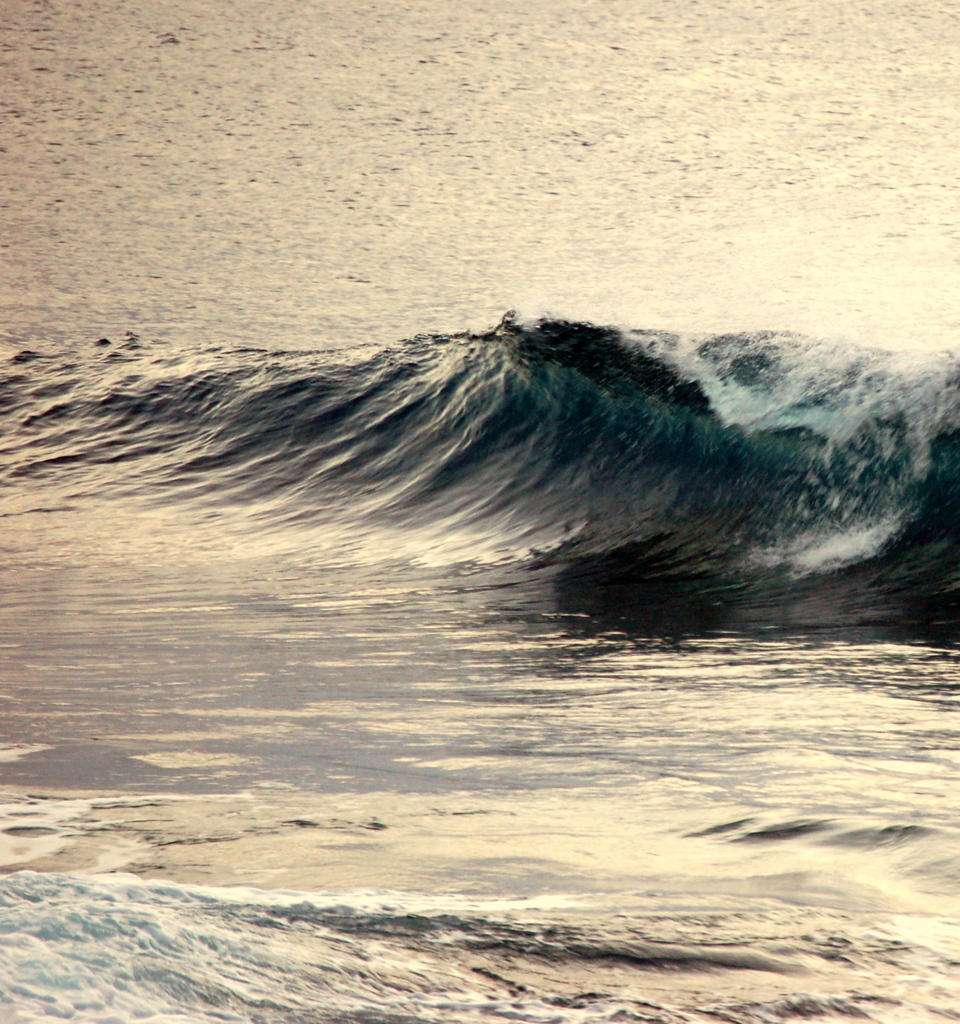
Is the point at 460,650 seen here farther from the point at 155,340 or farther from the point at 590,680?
the point at 155,340

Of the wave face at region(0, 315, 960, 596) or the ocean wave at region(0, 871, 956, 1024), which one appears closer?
the ocean wave at region(0, 871, 956, 1024)

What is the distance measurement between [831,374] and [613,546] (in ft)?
7.32

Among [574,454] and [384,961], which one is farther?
[574,454]

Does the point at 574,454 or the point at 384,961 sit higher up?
the point at 574,454

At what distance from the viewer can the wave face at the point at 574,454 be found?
7.46m

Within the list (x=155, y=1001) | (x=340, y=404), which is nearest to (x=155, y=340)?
(x=340, y=404)

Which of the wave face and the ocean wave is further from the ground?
the wave face

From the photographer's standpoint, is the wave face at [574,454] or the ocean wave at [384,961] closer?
the ocean wave at [384,961]

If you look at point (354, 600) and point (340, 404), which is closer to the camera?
point (354, 600)

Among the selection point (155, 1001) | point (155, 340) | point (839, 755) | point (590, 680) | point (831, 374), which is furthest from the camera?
point (155, 340)

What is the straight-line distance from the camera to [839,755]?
3412mm

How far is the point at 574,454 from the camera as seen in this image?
9219 mm

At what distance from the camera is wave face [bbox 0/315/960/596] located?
294 inches

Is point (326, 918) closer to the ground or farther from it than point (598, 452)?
closer to the ground
